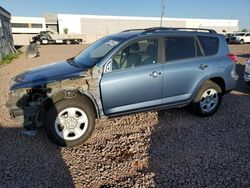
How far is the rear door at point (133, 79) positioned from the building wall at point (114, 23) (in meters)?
73.7

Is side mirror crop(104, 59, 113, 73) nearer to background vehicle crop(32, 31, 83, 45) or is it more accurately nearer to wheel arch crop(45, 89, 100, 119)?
wheel arch crop(45, 89, 100, 119)

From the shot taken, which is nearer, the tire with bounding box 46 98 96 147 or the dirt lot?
the dirt lot

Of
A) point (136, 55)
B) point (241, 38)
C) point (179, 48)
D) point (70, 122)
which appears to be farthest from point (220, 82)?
point (241, 38)

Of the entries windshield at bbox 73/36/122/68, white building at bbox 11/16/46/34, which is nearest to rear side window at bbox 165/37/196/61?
windshield at bbox 73/36/122/68

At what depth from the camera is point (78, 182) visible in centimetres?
287

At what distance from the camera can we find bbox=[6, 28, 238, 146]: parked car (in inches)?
141

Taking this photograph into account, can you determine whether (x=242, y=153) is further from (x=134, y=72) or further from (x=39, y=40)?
(x=39, y=40)

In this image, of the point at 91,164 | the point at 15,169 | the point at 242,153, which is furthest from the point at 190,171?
the point at 15,169

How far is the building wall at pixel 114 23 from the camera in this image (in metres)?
77.4

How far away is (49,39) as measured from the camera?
144 feet

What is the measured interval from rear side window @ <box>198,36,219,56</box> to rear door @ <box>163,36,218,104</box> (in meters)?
0.10

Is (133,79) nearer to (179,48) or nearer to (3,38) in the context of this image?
(179,48)

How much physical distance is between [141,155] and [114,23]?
276ft

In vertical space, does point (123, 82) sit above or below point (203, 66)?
below
